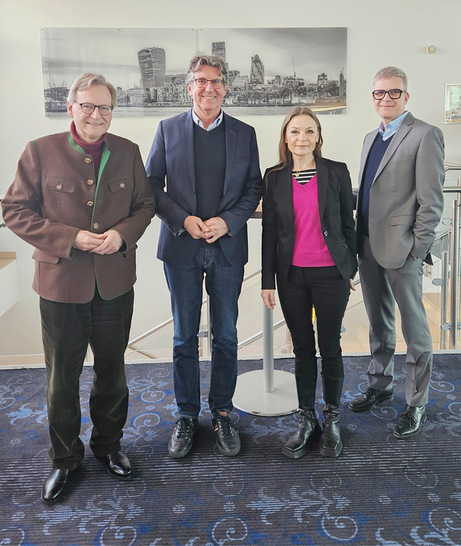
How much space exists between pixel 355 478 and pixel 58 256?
1.46 m

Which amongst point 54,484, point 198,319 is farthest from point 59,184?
point 54,484

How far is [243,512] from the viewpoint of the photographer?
1940 mm

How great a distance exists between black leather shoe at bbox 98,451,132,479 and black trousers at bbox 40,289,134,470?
1.2 inches

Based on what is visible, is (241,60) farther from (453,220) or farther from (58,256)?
(58,256)

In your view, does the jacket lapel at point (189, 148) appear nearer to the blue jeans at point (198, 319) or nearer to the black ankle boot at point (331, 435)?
the blue jeans at point (198, 319)

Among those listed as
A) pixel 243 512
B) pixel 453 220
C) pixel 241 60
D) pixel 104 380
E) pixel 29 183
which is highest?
pixel 241 60

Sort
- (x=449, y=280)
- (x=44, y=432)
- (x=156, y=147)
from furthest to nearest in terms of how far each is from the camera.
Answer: (x=449, y=280)
(x=44, y=432)
(x=156, y=147)

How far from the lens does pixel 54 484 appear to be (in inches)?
80.1

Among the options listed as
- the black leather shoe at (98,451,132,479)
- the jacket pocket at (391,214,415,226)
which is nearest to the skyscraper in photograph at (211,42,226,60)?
the jacket pocket at (391,214,415,226)

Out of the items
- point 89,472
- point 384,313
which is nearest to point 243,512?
point 89,472

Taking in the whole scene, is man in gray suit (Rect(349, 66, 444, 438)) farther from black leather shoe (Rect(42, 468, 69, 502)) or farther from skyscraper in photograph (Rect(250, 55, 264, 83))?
skyscraper in photograph (Rect(250, 55, 264, 83))

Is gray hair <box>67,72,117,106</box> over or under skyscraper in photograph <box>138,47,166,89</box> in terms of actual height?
under

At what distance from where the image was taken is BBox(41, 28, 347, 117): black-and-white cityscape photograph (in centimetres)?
527

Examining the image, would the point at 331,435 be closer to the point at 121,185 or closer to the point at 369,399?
the point at 369,399
